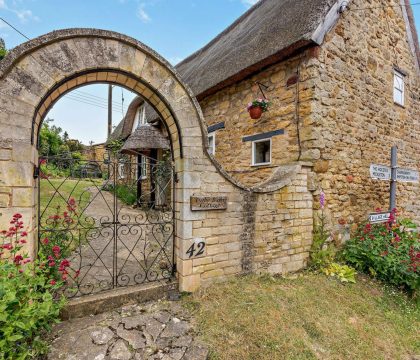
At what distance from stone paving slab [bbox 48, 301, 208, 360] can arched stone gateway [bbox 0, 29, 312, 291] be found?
64 cm

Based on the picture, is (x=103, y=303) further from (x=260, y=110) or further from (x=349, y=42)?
(x=349, y=42)

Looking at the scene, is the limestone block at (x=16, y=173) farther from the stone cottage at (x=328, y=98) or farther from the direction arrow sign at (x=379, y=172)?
the direction arrow sign at (x=379, y=172)

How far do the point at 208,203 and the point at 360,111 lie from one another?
15.3 ft

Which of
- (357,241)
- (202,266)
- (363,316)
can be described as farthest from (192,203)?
(357,241)

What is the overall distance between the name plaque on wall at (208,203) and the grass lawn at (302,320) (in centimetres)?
116

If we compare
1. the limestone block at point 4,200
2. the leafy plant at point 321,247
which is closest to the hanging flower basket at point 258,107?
the leafy plant at point 321,247

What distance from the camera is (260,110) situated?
18.3 ft

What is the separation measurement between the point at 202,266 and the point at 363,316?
2445 millimetres

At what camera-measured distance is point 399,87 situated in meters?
7.25

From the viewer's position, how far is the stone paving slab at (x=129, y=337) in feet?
8.05

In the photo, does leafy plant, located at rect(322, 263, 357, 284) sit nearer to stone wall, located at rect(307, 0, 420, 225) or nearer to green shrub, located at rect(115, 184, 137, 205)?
stone wall, located at rect(307, 0, 420, 225)

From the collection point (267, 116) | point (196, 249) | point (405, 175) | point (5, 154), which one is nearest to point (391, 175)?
point (405, 175)

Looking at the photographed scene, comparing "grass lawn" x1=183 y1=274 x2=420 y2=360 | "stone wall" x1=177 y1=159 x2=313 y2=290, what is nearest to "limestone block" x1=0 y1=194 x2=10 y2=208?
"stone wall" x1=177 y1=159 x2=313 y2=290

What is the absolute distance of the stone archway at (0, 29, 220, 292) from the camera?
8.43 ft
